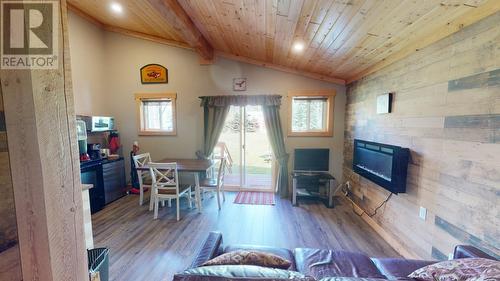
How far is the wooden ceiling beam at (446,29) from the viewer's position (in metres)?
1.53

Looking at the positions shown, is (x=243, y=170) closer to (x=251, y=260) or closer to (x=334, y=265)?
(x=334, y=265)

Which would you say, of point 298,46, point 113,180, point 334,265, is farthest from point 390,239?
point 113,180

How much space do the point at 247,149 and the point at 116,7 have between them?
3429 millimetres

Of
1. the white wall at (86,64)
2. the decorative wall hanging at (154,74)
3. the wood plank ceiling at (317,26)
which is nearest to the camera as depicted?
the wood plank ceiling at (317,26)

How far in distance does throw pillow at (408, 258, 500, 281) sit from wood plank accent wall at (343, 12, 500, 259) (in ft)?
1.70

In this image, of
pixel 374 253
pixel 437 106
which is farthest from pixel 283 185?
pixel 437 106

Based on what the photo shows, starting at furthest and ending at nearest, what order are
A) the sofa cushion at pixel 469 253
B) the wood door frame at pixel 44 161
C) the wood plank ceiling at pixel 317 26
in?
the wood plank ceiling at pixel 317 26, the sofa cushion at pixel 469 253, the wood door frame at pixel 44 161

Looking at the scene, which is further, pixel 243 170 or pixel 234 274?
pixel 243 170

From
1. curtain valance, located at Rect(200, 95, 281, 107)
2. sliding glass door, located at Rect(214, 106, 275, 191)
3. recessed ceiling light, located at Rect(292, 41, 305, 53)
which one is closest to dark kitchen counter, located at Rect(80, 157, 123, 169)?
sliding glass door, located at Rect(214, 106, 275, 191)

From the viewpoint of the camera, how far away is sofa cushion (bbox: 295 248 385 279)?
153 centimetres

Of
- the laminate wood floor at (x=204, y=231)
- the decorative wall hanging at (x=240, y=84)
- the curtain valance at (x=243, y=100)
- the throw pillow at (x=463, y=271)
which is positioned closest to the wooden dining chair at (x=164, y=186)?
the laminate wood floor at (x=204, y=231)

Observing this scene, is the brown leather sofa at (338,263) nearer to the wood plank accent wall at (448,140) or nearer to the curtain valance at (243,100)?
the wood plank accent wall at (448,140)

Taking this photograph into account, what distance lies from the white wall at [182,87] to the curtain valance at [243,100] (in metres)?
0.15

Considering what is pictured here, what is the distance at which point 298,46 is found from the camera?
3.04m
